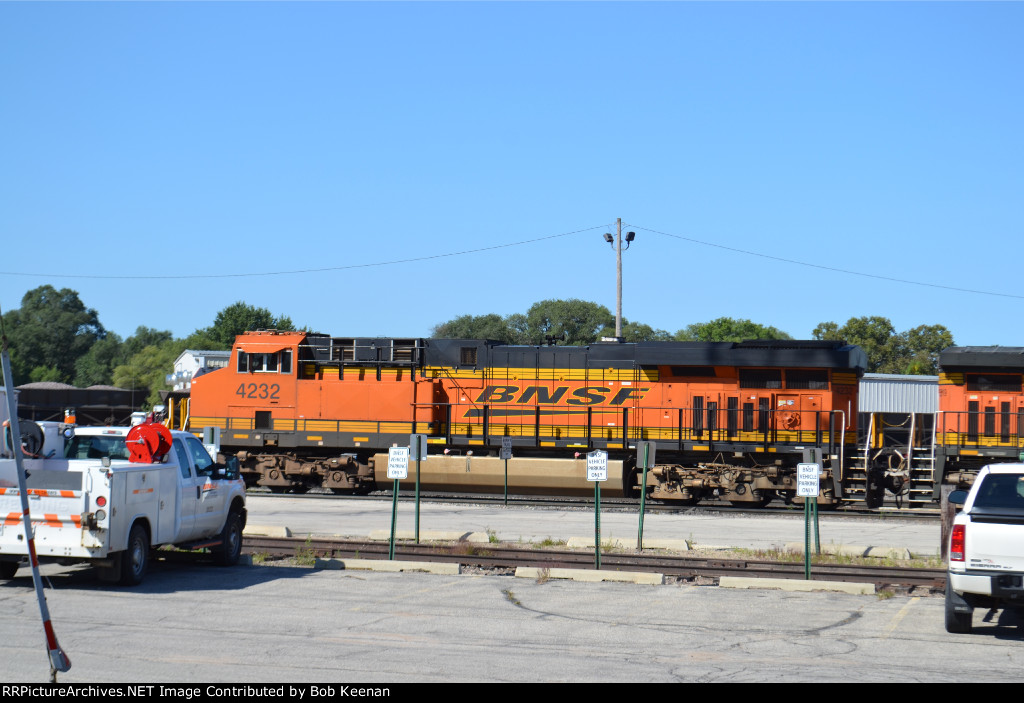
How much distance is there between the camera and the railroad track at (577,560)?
1430 centimetres

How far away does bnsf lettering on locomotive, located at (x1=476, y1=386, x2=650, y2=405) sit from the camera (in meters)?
26.3

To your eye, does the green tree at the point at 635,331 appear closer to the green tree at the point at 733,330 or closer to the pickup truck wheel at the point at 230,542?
the green tree at the point at 733,330

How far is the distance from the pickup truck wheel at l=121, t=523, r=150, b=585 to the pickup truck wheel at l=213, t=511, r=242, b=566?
1769 millimetres

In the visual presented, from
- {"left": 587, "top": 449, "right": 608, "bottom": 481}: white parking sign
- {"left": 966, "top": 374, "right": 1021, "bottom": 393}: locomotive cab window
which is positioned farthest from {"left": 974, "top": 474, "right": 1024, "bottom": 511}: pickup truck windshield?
{"left": 966, "top": 374, "right": 1021, "bottom": 393}: locomotive cab window

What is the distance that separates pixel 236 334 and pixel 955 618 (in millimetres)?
67443

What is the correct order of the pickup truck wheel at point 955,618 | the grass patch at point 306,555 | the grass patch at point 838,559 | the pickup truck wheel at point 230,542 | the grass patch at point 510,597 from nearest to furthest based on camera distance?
the pickup truck wheel at point 955,618 → the grass patch at point 510,597 → the pickup truck wheel at point 230,542 → the grass patch at point 306,555 → the grass patch at point 838,559

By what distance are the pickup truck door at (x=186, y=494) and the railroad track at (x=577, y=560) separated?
2359mm

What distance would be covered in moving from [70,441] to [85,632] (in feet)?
15.2

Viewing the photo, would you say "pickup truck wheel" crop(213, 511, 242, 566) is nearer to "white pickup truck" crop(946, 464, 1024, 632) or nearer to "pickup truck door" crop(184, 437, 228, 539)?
"pickup truck door" crop(184, 437, 228, 539)

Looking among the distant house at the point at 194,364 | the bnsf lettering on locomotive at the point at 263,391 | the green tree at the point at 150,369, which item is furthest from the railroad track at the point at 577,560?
the green tree at the point at 150,369

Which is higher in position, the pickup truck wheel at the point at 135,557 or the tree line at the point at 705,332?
the tree line at the point at 705,332

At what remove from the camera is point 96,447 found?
1339 centimetres

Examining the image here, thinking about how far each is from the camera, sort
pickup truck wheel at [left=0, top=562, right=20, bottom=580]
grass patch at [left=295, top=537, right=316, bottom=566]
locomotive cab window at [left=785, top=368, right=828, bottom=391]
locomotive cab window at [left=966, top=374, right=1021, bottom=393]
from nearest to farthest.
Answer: pickup truck wheel at [left=0, top=562, right=20, bottom=580], grass patch at [left=295, top=537, right=316, bottom=566], locomotive cab window at [left=966, top=374, right=1021, bottom=393], locomotive cab window at [left=785, top=368, right=828, bottom=391]

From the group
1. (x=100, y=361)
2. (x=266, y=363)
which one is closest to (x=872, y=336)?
(x=266, y=363)
